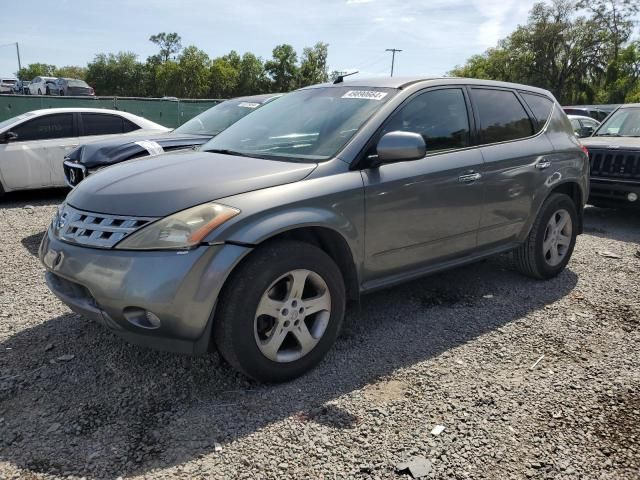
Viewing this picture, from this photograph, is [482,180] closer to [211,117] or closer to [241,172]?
[241,172]

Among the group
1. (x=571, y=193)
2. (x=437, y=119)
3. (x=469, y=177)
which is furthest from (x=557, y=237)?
(x=437, y=119)

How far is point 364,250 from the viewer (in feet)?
10.9

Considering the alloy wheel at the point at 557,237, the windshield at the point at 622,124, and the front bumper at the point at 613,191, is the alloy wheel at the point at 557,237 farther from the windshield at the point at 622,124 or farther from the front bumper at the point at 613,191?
the windshield at the point at 622,124

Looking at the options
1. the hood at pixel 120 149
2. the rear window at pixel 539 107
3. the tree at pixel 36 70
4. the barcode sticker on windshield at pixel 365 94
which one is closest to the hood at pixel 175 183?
the barcode sticker on windshield at pixel 365 94

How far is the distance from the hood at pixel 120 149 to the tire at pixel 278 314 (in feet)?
11.7

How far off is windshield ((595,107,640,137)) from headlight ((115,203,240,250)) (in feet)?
24.9

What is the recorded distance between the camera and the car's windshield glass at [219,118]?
286 inches

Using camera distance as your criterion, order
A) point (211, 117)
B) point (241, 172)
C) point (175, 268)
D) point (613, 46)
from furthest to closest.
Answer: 1. point (613, 46)
2. point (211, 117)
3. point (241, 172)
4. point (175, 268)

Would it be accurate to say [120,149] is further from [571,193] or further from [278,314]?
[571,193]

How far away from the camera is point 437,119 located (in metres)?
3.86

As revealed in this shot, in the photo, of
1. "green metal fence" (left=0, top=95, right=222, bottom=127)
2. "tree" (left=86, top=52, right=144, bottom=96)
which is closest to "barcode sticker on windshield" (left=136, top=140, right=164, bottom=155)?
"green metal fence" (left=0, top=95, right=222, bottom=127)

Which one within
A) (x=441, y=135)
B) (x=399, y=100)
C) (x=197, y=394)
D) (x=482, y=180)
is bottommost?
(x=197, y=394)

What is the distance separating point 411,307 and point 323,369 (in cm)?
128

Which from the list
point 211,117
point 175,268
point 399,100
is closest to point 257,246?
point 175,268
